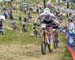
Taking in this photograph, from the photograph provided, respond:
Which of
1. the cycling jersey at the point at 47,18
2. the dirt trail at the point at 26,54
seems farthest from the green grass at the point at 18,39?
the cycling jersey at the point at 47,18

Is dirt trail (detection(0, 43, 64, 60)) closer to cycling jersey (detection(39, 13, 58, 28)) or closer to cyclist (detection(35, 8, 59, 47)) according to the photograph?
cyclist (detection(35, 8, 59, 47))

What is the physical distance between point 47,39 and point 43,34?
0.24 metres

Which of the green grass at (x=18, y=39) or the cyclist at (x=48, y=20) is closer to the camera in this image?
the cyclist at (x=48, y=20)

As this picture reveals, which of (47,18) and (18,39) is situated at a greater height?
(47,18)

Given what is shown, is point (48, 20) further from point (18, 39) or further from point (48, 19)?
point (18, 39)

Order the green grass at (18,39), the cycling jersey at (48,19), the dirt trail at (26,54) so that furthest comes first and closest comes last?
the green grass at (18,39) → the cycling jersey at (48,19) → the dirt trail at (26,54)

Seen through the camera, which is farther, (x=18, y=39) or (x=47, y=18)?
(x=18, y=39)

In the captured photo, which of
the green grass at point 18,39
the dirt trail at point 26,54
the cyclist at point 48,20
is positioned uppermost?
the cyclist at point 48,20

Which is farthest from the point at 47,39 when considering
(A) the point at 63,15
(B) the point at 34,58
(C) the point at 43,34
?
(A) the point at 63,15

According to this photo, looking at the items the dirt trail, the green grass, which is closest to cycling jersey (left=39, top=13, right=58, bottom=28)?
the dirt trail

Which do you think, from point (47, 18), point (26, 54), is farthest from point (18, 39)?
point (47, 18)

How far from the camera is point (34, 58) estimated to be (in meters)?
10.5

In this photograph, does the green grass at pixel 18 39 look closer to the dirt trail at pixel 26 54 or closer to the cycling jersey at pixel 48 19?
the dirt trail at pixel 26 54

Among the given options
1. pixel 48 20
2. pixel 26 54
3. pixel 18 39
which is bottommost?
pixel 18 39
